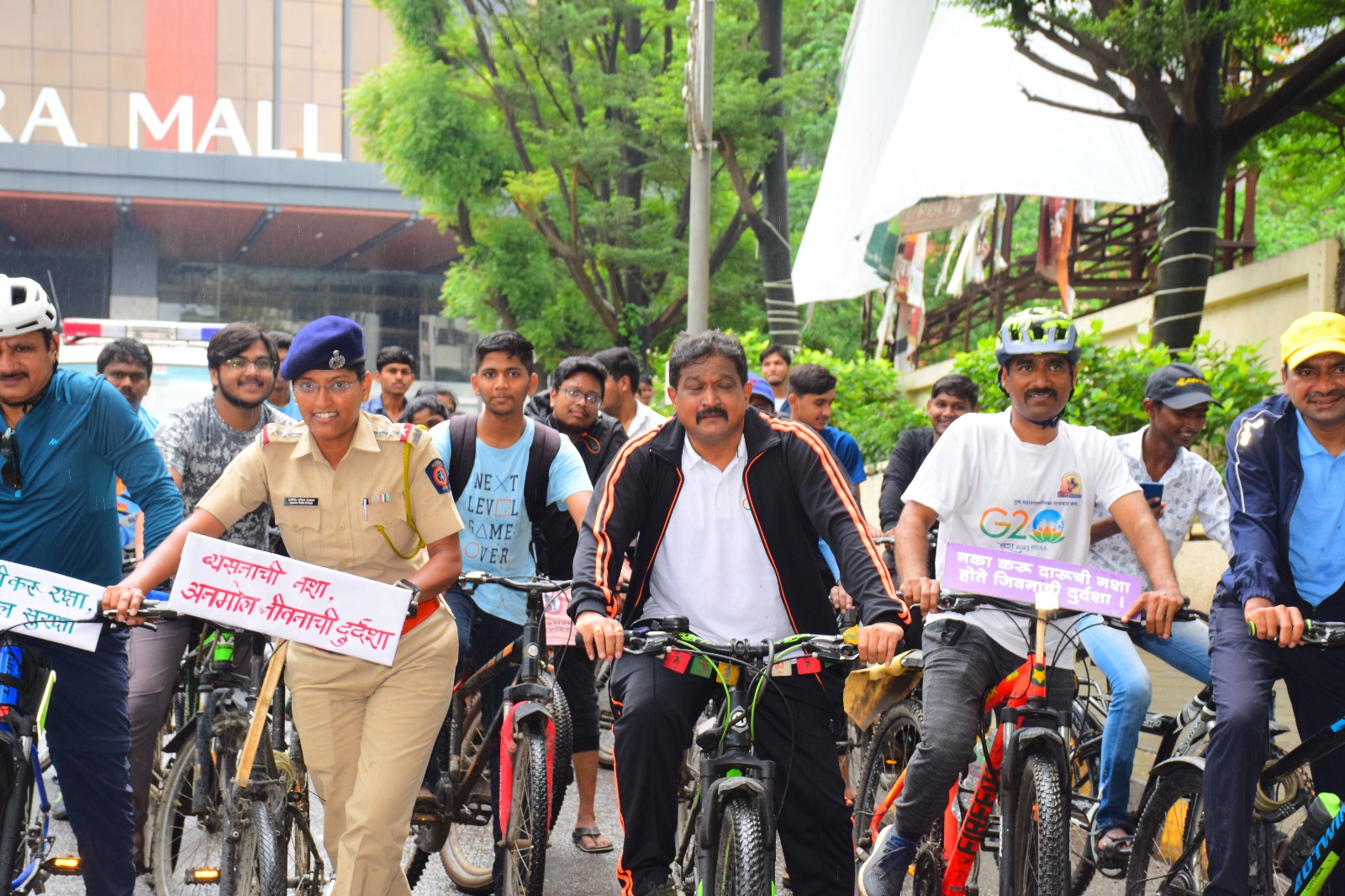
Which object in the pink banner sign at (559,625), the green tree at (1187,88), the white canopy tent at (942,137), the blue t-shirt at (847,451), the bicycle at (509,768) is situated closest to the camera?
the bicycle at (509,768)

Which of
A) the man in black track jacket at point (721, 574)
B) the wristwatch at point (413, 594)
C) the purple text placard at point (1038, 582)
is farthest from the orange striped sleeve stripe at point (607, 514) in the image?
the purple text placard at point (1038, 582)

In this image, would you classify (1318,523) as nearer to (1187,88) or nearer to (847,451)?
(847,451)

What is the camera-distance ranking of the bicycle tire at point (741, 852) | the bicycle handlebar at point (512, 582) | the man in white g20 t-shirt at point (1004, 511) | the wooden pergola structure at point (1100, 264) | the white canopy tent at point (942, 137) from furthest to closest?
1. the wooden pergola structure at point (1100, 264)
2. the white canopy tent at point (942, 137)
3. the bicycle handlebar at point (512, 582)
4. the man in white g20 t-shirt at point (1004, 511)
5. the bicycle tire at point (741, 852)

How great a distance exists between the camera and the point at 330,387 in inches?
181

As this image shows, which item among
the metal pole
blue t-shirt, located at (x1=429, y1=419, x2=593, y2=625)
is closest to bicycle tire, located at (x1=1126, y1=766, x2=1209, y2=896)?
blue t-shirt, located at (x1=429, y1=419, x2=593, y2=625)

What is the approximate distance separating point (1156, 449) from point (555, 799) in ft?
9.60

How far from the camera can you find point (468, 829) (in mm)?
6902

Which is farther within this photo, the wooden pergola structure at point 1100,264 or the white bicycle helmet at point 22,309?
the wooden pergola structure at point 1100,264

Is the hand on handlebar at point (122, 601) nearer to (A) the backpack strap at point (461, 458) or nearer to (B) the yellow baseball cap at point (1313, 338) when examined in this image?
(A) the backpack strap at point (461, 458)

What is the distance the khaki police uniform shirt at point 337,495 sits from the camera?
4684 mm

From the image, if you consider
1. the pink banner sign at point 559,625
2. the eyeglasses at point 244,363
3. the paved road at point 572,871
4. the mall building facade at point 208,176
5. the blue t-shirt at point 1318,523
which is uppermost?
the mall building facade at point 208,176

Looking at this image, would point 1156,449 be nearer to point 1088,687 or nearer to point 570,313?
point 1088,687

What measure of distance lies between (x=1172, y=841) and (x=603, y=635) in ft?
7.17

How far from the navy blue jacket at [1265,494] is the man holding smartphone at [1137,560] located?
37.4 inches
